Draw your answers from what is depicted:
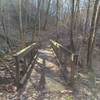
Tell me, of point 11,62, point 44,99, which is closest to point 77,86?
point 44,99

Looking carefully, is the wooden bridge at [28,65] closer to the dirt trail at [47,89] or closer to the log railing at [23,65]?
the log railing at [23,65]

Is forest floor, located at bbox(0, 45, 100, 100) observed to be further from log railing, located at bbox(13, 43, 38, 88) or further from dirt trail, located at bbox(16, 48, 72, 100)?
log railing, located at bbox(13, 43, 38, 88)

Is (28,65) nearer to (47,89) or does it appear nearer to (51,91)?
(47,89)

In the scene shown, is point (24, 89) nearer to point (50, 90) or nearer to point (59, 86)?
point (50, 90)

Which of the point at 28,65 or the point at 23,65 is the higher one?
the point at 23,65

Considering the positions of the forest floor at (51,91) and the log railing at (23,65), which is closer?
the log railing at (23,65)

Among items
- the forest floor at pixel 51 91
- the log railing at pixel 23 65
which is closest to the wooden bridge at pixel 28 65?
the log railing at pixel 23 65

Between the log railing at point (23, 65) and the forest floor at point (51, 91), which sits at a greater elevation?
the log railing at point (23, 65)

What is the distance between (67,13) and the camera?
25.8 metres

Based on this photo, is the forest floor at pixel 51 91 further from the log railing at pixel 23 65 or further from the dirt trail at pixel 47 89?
the log railing at pixel 23 65

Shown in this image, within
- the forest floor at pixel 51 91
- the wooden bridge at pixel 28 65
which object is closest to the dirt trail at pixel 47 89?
the forest floor at pixel 51 91

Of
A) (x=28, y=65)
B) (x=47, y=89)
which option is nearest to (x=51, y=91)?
(x=47, y=89)

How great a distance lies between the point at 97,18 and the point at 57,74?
3.36 metres

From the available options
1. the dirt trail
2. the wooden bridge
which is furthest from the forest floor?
the wooden bridge
